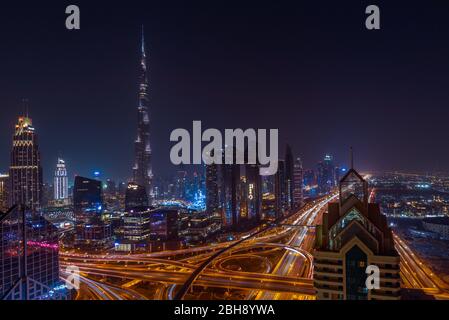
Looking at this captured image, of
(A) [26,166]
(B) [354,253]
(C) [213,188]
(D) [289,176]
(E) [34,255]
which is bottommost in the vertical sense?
(E) [34,255]

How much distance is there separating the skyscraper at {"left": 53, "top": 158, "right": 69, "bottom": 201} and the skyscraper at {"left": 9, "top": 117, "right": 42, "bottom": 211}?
1272cm

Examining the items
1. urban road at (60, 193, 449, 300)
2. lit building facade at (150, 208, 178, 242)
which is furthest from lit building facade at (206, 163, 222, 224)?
urban road at (60, 193, 449, 300)

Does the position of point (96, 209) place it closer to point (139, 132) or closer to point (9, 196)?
point (9, 196)

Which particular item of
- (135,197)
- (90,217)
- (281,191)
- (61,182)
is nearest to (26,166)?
(90,217)

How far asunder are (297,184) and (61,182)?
23.1m

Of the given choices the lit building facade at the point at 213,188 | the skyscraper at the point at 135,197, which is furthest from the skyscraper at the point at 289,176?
the skyscraper at the point at 135,197

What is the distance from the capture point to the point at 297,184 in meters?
27.8

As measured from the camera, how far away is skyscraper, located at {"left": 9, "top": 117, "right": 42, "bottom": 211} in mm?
21453

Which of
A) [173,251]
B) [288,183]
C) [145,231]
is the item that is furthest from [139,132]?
[173,251]

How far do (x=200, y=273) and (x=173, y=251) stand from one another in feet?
13.1

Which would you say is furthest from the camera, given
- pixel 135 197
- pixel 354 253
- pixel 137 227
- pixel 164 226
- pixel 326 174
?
pixel 326 174

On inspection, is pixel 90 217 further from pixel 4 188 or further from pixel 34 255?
pixel 34 255

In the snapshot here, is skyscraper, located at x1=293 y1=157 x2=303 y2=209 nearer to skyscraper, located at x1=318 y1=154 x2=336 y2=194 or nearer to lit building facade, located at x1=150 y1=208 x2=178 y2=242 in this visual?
skyscraper, located at x1=318 y1=154 x2=336 y2=194

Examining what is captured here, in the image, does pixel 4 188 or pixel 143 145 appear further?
pixel 143 145
